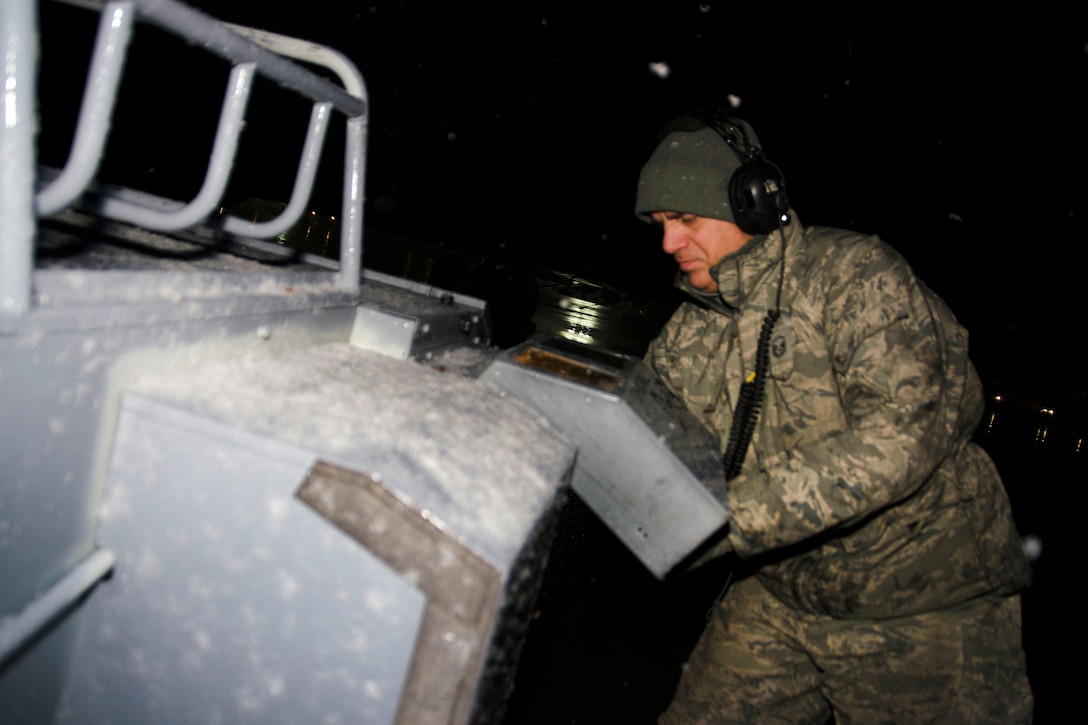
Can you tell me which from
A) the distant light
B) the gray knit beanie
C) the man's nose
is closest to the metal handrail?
the gray knit beanie

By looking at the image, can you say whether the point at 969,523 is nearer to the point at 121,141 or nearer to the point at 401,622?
the point at 401,622

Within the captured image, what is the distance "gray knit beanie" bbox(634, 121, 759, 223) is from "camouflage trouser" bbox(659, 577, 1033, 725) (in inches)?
58.5

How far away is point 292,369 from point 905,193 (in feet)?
24.1

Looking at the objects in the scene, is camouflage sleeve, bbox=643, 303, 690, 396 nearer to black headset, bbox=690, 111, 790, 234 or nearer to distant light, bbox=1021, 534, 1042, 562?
black headset, bbox=690, 111, 790, 234

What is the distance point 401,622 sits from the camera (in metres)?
0.68

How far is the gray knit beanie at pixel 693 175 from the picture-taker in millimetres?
1982

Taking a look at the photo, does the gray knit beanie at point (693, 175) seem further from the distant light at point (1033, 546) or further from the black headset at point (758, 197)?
the distant light at point (1033, 546)

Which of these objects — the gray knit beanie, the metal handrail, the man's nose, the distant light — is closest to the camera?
the metal handrail

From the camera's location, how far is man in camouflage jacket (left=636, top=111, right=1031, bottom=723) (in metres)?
1.49

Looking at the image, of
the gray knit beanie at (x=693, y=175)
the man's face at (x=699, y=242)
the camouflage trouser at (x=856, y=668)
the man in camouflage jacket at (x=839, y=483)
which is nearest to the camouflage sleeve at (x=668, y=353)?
the man in camouflage jacket at (x=839, y=483)

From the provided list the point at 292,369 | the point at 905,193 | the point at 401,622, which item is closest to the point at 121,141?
the point at 292,369

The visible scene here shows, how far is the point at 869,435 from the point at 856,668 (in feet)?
3.21

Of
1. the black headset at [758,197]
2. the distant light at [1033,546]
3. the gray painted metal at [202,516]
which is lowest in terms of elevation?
the distant light at [1033,546]

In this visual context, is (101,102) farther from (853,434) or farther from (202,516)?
(853,434)
